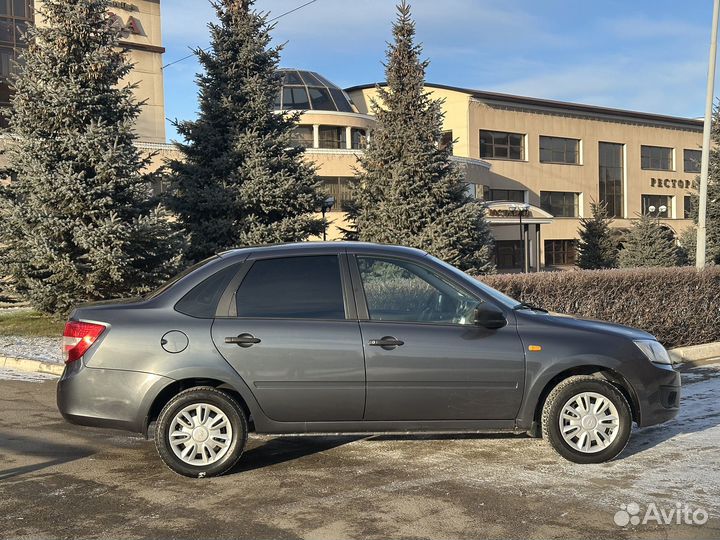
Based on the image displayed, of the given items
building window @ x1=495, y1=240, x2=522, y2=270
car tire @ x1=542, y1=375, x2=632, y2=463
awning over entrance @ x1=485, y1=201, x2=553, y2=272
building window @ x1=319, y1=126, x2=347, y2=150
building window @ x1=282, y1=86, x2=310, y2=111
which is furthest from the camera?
building window @ x1=495, y1=240, x2=522, y2=270

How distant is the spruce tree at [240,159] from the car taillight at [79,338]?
10.6 m

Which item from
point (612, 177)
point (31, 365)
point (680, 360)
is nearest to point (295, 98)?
point (612, 177)

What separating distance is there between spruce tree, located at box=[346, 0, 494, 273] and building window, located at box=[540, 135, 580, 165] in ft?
119

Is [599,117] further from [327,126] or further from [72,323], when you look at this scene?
[72,323]

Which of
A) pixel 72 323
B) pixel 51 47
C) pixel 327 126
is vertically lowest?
pixel 72 323

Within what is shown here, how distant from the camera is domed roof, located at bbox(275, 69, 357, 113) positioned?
149ft

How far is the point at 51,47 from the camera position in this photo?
45.4 feet

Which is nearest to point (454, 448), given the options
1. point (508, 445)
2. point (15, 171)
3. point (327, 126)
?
point (508, 445)

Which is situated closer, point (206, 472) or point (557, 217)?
point (206, 472)

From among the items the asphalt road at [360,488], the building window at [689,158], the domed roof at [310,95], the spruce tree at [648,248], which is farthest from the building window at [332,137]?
the asphalt road at [360,488]

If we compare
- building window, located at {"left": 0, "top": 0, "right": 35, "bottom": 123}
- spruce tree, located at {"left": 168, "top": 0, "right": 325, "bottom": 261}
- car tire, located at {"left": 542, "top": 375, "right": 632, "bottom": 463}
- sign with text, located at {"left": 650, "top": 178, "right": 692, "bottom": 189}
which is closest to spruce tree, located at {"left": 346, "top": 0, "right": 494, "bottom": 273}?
spruce tree, located at {"left": 168, "top": 0, "right": 325, "bottom": 261}

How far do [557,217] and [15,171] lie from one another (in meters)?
44.6

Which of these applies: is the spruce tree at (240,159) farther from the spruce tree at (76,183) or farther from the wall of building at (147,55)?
the wall of building at (147,55)

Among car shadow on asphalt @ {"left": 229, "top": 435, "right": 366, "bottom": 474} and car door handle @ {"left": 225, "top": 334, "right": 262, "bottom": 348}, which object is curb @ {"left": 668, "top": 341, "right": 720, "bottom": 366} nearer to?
car shadow on asphalt @ {"left": 229, "top": 435, "right": 366, "bottom": 474}
